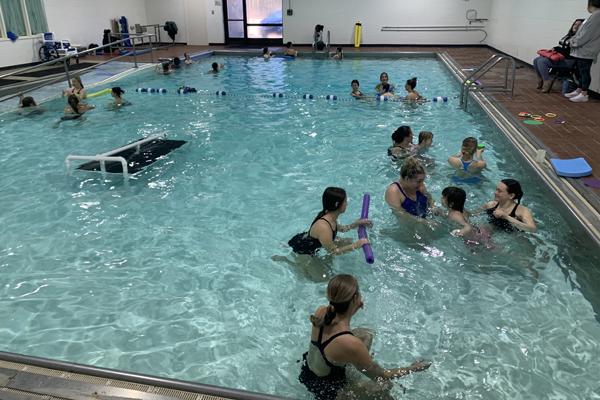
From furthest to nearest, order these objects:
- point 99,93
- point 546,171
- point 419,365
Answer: point 99,93 < point 546,171 < point 419,365

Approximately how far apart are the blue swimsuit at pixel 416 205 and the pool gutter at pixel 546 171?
1533 mm

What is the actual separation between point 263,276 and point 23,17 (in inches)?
648

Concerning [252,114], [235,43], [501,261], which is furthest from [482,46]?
[501,261]

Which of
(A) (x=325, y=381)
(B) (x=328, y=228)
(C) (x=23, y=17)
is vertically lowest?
(A) (x=325, y=381)

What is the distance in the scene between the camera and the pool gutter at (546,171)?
478cm

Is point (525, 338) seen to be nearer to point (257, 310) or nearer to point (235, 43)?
point (257, 310)

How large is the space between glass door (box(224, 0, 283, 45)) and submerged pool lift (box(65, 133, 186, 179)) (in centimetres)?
1684

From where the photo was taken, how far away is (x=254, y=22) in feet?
78.8

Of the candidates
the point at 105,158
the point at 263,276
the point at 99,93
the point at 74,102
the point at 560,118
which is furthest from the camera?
the point at 99,93

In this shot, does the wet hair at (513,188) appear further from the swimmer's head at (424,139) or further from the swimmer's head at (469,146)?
the swimmer's head at (424,139)

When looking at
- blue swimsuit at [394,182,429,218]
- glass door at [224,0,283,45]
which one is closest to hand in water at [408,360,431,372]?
blue swimsuit at [394,182,429,218]

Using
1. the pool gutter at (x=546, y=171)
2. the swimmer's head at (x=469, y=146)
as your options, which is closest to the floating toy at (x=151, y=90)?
the pool gutter at (x=546, y=171)

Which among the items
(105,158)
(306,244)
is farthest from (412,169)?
(105,158)

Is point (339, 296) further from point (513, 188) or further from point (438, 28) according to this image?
point (438, 28)
